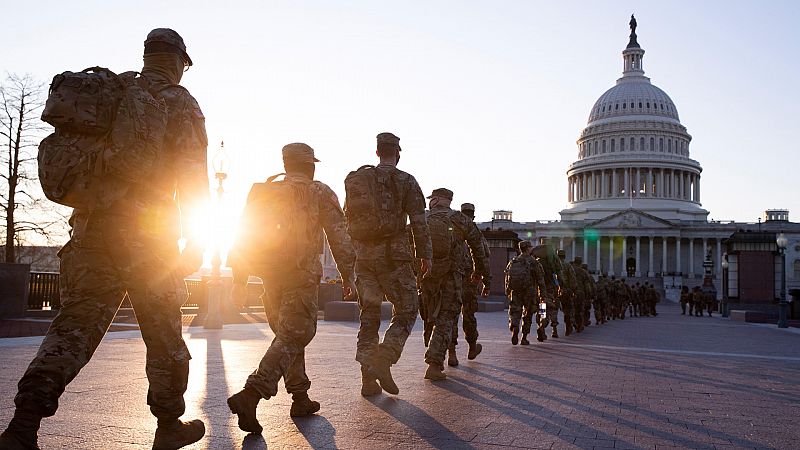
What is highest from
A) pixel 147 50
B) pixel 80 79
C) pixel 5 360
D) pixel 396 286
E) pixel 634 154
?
pixel 634 154

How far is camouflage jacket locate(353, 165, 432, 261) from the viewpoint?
7.09 meters

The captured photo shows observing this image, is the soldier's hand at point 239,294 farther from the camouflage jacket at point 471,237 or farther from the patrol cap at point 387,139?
the camouflage jacket at point 471,237

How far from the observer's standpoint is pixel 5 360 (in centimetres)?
918

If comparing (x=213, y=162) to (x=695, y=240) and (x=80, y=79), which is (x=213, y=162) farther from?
(x=695, y=240)

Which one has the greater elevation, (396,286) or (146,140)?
(146,140)

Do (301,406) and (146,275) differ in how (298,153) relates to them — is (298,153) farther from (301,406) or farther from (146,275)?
(146,275)

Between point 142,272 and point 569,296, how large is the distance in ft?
49.5

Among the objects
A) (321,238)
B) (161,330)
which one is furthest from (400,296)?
(161,330)

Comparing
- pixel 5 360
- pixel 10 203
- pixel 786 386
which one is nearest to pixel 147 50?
pixel 5 360

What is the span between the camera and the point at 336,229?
601 cm

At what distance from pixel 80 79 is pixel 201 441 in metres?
2.34

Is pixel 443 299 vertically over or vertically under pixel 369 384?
over

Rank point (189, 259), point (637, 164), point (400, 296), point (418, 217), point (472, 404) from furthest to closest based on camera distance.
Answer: point (637, 164) → point (418, 217) → point (400, 296) → point (472, 404) → point (189, 259)

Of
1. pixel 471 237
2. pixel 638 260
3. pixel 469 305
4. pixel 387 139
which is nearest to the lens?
pixel 387 139
